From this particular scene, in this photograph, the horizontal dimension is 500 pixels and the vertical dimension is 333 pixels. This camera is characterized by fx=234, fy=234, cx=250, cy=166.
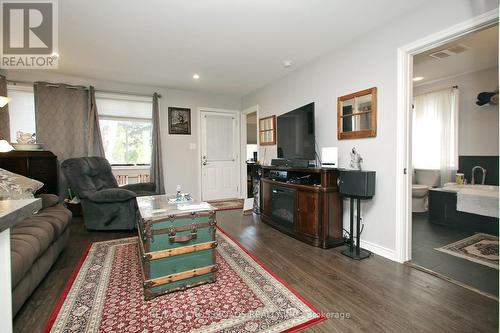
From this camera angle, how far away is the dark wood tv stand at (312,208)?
8.80 ft

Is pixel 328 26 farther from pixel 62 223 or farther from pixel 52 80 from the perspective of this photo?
pixel 52 80

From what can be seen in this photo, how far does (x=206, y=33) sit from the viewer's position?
2.67 metres

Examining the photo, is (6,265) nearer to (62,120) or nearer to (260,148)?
(62,120)

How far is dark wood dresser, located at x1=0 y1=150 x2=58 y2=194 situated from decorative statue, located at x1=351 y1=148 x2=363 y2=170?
14.2ft

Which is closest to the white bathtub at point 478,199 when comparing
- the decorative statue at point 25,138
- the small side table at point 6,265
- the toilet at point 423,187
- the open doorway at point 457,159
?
the open doorway at point 457,159

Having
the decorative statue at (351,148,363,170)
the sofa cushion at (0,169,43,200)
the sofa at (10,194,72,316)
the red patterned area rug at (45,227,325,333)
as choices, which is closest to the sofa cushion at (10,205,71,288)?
the sofa at (10,194,72,316)

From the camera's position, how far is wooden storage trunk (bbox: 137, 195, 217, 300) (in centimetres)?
173

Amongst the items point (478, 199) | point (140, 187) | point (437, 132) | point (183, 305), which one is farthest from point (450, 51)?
Answer: point (140, 187)

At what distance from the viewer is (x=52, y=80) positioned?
4027mm

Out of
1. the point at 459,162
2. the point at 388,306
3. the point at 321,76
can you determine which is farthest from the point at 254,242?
the point at 459,162

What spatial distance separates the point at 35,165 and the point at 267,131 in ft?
12.4

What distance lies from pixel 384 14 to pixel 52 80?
502 centimetres

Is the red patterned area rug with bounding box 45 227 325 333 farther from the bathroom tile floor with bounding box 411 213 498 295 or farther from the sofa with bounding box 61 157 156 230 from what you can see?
the bathroom tile floor with bounding box 411 213 498 295

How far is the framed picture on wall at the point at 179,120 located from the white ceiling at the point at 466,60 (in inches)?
162
